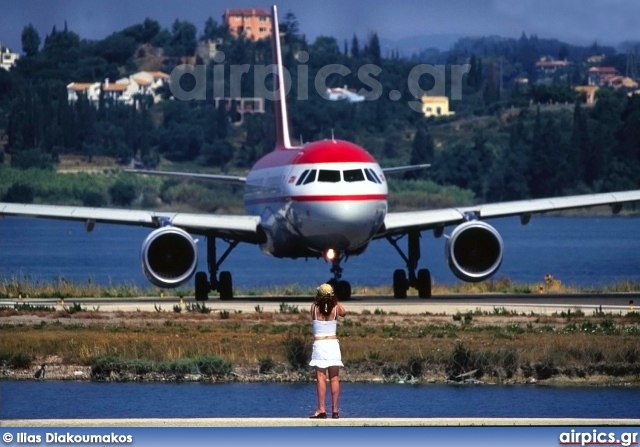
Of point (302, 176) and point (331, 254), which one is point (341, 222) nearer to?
point (331, 254)

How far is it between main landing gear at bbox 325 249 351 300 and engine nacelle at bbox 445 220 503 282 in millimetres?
2508

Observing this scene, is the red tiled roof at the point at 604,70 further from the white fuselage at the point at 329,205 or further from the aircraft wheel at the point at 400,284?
the white fuselage at the point at 329,205

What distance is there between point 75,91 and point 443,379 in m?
68.6

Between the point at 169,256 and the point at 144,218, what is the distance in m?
1.64

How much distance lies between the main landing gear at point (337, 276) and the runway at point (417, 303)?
279mm

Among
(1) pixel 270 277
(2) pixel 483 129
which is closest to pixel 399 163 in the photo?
(2) pixel 483 129

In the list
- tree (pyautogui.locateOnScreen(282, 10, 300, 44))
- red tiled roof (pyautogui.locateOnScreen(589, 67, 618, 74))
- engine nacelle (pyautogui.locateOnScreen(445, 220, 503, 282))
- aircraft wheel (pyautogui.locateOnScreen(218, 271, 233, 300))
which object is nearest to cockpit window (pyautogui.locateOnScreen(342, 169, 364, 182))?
engine nacelle (pyautogui.locateOnScreen(445, 220, 503, 282))

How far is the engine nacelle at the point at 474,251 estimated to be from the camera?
39.5 metres

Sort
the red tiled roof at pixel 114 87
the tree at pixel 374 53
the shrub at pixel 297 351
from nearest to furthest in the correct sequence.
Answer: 1. the shrub at pixel 297 351
2. the red tiled roof at pixel 114 87
3. the tree at pixel 374 53

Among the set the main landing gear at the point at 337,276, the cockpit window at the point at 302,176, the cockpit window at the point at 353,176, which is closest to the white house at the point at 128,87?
the main landing gear at the point at 337,276

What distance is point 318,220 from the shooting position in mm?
37438

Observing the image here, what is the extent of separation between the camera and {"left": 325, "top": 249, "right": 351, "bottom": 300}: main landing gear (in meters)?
38.2

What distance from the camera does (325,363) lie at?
66.9ft

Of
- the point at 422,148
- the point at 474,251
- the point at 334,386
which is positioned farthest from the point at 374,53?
the point at 334,386
